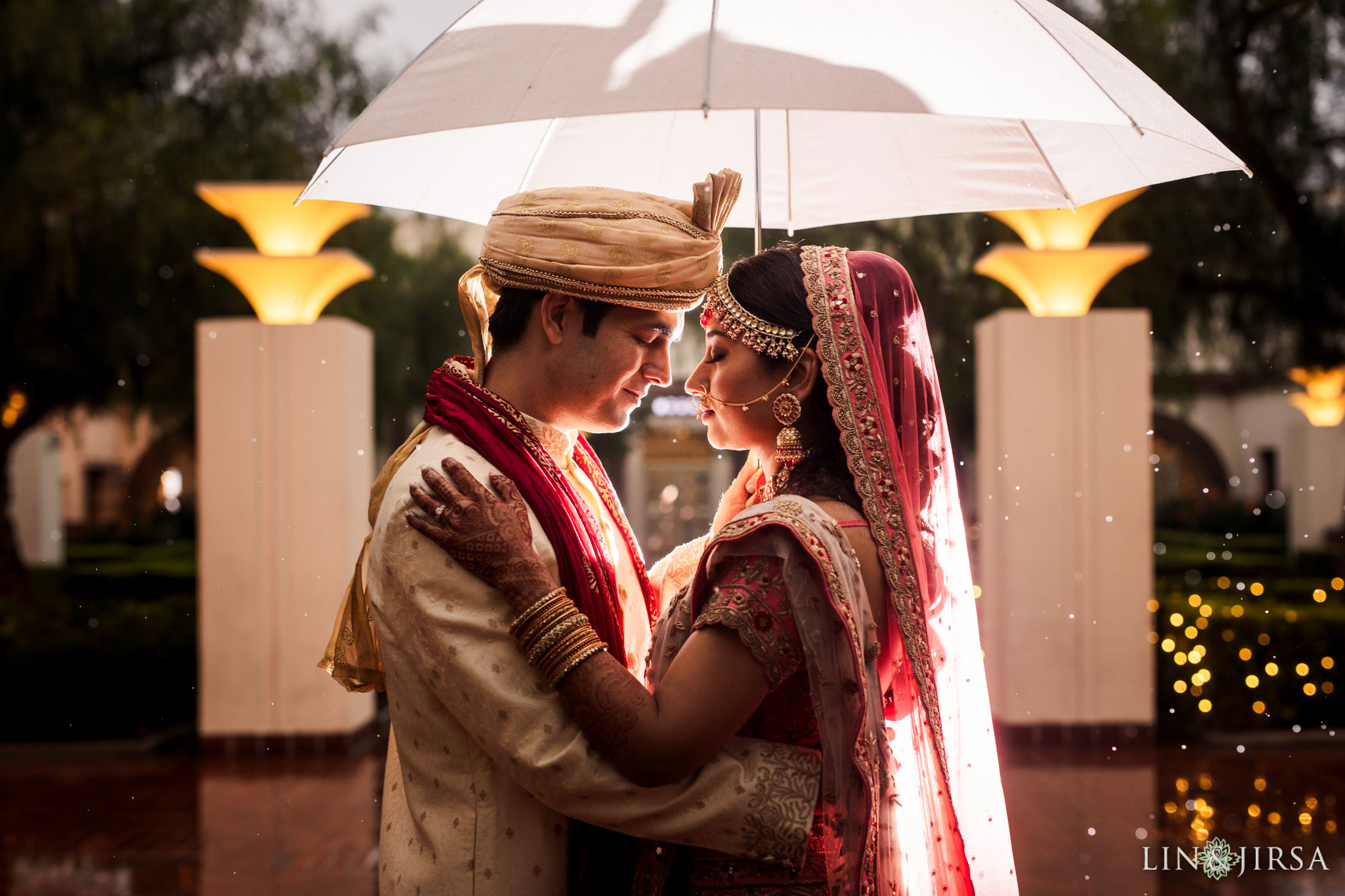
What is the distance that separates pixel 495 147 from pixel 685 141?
1.57 feet

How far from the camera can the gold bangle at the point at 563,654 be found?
1547 mm

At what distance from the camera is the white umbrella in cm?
150

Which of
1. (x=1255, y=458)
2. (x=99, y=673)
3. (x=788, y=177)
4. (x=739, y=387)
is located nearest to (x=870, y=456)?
(x=739, y=387)

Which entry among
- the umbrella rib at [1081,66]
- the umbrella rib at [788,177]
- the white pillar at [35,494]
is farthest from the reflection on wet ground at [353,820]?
the white pillar at [35,494]

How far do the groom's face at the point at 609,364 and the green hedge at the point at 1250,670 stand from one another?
643 centimetres

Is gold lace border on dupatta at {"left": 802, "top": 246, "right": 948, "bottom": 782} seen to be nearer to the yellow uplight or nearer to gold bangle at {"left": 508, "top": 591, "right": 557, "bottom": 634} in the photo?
gold bangle at {"left": 508, "top": 591, "right": 557, "bottom": 634}

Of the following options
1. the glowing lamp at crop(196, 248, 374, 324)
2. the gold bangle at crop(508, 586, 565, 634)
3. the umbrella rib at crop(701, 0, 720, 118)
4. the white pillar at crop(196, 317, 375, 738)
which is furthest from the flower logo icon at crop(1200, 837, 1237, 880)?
the glowing lamp at crop(196, 248, 374, 324)

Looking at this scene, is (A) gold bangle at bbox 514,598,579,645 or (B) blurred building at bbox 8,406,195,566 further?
(B) blurred building at bbox 8,406,195,566

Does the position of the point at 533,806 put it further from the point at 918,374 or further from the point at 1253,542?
the point at 1253,542

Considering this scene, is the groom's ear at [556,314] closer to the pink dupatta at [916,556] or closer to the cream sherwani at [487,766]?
the cream sherwani at [487,766]

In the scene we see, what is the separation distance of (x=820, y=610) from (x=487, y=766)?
0.60m

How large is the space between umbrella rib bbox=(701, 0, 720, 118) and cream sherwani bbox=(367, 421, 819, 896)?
720 millimetres

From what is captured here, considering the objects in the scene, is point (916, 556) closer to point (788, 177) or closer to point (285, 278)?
point (788, 177)

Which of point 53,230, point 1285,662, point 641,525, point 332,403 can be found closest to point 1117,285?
point 1285,662
